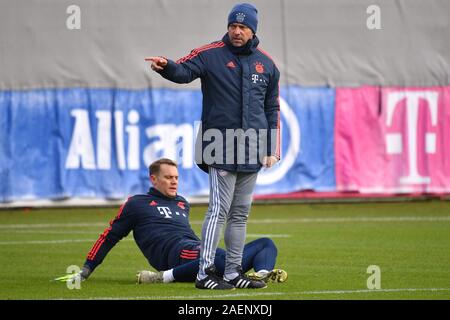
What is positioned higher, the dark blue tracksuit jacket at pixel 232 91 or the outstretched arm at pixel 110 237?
the dark blue tracksuit jacket at pixel 232 91

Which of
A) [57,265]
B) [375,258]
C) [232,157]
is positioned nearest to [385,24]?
[375,258]

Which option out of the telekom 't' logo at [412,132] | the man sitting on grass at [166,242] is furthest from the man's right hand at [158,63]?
the telekom 't' logo at [412,132]

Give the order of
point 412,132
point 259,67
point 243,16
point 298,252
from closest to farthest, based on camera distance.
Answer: point 243,16
point 259,67
point 298,252
point 412,132

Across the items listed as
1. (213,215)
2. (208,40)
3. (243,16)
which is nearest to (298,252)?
(213,215)

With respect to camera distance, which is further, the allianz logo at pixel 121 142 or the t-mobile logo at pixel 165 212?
Answer: the allianz logo at pixel 121 142

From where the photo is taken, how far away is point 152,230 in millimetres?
10523

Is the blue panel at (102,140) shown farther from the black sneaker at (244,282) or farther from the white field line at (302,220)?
the black sneaker at (244,282)

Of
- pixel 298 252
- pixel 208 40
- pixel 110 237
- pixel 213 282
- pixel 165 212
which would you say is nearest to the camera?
pixel 213 282

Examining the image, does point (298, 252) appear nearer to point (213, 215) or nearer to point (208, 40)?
point (213, 215)

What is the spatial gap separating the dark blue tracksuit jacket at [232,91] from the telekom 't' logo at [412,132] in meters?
12.0

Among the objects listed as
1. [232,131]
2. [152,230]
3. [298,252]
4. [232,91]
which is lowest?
[298,252]

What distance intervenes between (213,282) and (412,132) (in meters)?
12.5

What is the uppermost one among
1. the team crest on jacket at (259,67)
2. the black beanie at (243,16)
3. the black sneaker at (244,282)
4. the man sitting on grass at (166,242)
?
the black beanie at (243,16)

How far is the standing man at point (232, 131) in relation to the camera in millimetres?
9352
